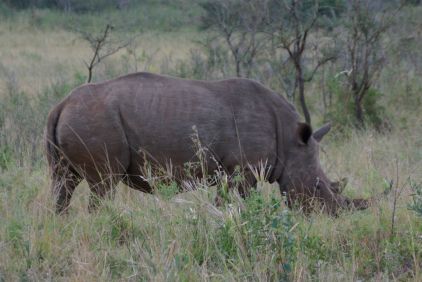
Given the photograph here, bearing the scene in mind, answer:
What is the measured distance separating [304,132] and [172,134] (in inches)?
50.4

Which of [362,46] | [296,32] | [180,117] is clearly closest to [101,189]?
[180,117]

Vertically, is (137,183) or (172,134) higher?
(172,134)

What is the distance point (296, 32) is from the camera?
10453 millimetres

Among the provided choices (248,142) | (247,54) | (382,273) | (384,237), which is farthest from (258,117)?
(247,54)

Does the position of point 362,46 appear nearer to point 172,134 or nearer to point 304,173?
point 304,173

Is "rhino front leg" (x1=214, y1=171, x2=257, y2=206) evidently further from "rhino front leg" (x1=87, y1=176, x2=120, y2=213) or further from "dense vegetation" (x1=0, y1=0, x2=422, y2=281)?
"rhino front leg" (x1=87, y1=176, x2=120, y2=213)

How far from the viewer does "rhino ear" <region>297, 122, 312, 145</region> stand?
6.91 meters

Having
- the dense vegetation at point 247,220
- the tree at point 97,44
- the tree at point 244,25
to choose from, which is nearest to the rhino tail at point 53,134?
the dense vegetation at point 247,220

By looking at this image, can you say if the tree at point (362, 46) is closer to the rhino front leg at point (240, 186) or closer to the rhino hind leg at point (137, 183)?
the rhino front leg at point (240, 186)

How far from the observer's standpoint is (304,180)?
274 inches

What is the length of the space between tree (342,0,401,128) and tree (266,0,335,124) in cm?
39

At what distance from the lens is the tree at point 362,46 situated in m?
10.8

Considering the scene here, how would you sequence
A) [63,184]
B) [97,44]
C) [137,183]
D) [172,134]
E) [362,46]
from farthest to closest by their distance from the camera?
[97,44] → [362,46] → [137,183] → [172,134] → [63,184]

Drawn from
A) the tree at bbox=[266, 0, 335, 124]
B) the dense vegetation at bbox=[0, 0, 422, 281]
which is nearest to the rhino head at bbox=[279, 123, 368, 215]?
the dense vegetation at bbox=[0, 0, 422, 281]
